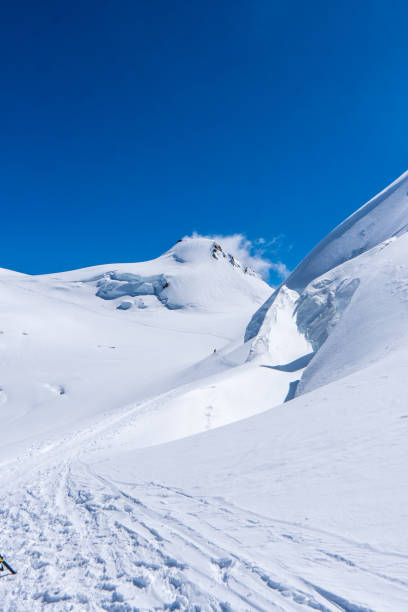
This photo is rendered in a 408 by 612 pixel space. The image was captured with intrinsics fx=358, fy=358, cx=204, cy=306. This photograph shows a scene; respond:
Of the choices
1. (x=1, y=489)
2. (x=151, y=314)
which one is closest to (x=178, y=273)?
(x=151, y=314)

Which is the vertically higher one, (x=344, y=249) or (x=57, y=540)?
(x=344, y=249)

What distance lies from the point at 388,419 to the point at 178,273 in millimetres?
101803

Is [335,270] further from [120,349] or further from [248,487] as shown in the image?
[120,349]

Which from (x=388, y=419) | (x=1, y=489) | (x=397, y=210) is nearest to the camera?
(x=388, y=419)

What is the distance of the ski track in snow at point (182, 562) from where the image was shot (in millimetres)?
3043

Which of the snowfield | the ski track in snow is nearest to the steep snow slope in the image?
the snowfield

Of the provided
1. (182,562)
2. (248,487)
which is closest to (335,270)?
(248,487)

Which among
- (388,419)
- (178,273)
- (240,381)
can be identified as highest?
(178,273)

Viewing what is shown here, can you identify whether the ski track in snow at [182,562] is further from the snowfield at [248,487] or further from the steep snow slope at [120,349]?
the steep snow slope at [120,349]

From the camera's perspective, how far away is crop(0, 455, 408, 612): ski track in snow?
3043mm

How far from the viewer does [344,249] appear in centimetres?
3281

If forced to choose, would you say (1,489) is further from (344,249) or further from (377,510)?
(344,249)

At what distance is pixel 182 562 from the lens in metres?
3.77

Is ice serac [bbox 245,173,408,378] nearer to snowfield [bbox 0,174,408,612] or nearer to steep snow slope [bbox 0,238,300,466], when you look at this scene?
snowfield [bbox 0,174,408,612]
